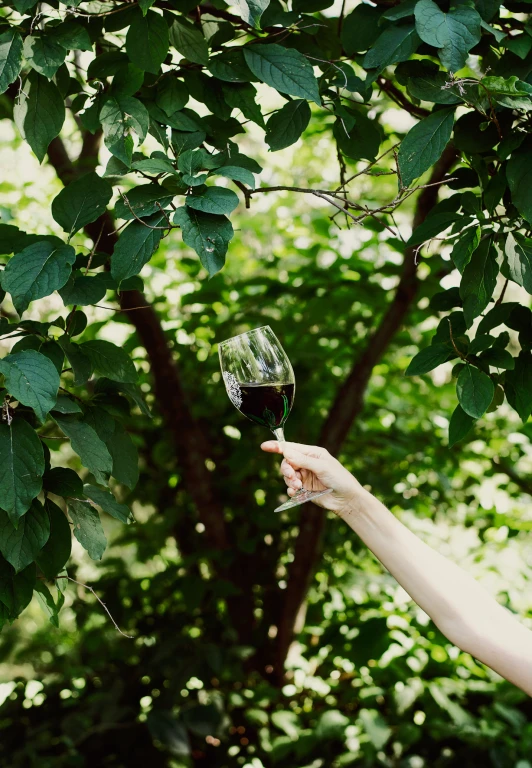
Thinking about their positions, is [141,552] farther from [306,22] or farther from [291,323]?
[306,22]

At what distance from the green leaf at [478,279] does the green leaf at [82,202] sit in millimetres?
601

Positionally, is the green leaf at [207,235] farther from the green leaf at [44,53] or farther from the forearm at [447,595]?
the forearm at [447,595]

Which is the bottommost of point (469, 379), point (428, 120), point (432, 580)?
point (432, 580)

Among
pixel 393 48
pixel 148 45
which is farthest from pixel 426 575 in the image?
pixel 148 45

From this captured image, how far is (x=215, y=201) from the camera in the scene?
3.47ft

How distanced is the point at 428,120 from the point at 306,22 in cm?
42

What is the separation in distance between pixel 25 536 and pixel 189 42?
851 mm

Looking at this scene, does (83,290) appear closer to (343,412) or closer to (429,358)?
(429,358)

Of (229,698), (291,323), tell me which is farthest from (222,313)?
(229,698)

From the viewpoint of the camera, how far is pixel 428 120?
1150 mm

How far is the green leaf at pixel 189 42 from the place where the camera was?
1.28 m

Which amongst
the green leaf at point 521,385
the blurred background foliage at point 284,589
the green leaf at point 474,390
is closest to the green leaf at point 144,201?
the green leaf at point 474,390

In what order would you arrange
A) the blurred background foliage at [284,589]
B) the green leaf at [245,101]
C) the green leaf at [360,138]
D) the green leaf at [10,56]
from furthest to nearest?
the blurred background foliage at [284,589] → the green leaf at [360,138] → the green leaf at [245,101] → the green leaf at [10,56]

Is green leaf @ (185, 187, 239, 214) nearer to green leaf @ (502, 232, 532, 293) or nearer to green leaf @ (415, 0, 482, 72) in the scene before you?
green leaf @ (415, 0, 482, 72)
